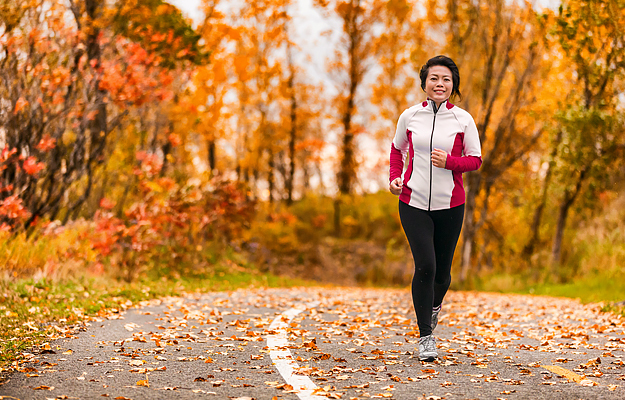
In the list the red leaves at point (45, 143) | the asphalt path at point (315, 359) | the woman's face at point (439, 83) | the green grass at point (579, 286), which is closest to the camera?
the asphalt path at point (315, 359)

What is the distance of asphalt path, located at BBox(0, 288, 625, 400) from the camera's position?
411 cm

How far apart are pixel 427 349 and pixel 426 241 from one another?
91 cm

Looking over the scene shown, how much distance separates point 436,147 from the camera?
5.30m

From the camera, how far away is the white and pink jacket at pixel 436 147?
17.4 ft

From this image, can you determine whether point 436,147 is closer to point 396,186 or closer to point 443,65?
point 396,186

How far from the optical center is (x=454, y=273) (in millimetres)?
17891

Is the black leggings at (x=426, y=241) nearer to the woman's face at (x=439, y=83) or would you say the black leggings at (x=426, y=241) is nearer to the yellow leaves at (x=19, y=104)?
the woman's face at (x=439, y=83)

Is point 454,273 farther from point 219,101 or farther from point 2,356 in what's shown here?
point 2,356

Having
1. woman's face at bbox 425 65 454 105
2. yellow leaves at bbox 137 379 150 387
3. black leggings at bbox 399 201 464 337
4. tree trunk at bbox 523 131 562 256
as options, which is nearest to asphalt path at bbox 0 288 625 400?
yellow leaves at bbox 137 379 150 387

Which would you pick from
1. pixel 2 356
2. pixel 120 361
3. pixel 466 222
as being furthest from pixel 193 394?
pixel 466 222

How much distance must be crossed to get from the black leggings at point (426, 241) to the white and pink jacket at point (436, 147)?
0.08 m

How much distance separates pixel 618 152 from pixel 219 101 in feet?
47.8

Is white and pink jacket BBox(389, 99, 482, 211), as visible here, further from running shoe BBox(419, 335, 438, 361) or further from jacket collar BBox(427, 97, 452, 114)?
running shoe BBox(419, 335, 438, 361)

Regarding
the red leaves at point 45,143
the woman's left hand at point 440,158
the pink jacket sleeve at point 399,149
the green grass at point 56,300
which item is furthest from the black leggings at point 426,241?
the red leaves at point 45,143
